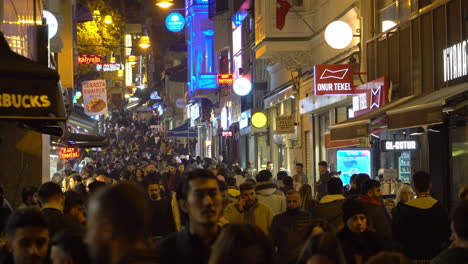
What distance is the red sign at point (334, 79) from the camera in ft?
69.5

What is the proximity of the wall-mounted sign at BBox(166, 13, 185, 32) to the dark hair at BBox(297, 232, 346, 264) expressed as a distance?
2121 inches

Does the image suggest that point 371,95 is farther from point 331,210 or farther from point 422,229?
point 422,229

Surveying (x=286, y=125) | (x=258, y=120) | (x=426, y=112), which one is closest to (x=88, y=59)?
(x=258, y=120)

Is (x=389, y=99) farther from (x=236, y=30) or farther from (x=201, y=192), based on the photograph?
(x=236, y=30)

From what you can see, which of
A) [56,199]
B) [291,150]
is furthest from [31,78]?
[291,150]

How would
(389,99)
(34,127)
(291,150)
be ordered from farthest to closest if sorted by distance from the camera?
(291,150) < (389,99) < (34,127)

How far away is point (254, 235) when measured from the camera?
3.96 m

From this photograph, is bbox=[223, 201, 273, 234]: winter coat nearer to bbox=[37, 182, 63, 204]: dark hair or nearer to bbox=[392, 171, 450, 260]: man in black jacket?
bbox=[392, 171, 450, 260]: man in black jacket

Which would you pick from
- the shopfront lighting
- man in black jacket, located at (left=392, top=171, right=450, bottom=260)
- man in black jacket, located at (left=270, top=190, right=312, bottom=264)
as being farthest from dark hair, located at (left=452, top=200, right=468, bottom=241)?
the shopfront lighting

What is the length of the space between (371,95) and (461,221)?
15.1m

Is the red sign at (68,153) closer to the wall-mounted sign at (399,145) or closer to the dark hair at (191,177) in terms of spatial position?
the wall-mounted sign at (399,145)

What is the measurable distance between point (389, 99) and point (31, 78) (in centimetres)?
1254

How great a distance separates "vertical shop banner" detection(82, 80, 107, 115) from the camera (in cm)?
3274

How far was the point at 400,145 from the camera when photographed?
16.9 m
